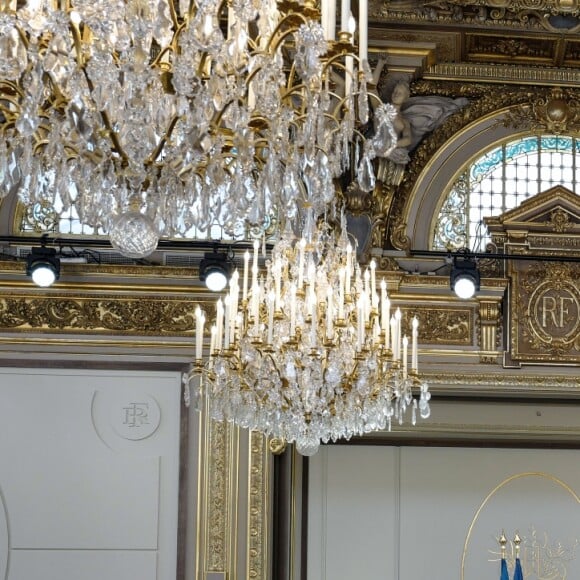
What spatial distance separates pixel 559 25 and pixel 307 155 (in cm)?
519

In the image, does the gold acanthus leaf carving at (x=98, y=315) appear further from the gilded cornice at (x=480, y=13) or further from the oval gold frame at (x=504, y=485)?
the oval gold frame at (x=504, y=485)

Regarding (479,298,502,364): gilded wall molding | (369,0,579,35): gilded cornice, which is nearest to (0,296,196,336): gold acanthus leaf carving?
(479,298,502,364): gilded wall molding

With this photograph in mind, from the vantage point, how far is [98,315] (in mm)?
9828

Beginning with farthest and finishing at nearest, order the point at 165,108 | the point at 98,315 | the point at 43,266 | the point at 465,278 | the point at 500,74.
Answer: the point at 500,74, the point at 98,315, the point at 465,278, the point at 43,266, the point at 165,108

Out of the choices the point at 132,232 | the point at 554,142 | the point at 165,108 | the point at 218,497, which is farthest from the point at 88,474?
the point at 165,108

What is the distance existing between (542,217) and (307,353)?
3168mm

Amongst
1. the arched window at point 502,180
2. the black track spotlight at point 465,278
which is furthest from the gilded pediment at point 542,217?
the black track spotlight at point 465,278

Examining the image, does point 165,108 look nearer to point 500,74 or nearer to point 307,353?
point 307,353

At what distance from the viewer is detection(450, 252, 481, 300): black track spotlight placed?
377 inches

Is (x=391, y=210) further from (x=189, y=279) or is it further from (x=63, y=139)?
(x=63, y=139)

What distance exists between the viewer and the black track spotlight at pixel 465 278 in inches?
377

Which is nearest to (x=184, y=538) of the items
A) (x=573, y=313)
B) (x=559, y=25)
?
(x=573, y=313)

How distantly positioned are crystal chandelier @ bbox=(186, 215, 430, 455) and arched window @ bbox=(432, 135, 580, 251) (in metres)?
2.37

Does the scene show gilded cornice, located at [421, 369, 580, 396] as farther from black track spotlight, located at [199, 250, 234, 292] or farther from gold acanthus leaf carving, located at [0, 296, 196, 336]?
gold acanthus leaf carving, located at [0, 296, 196, 336]
